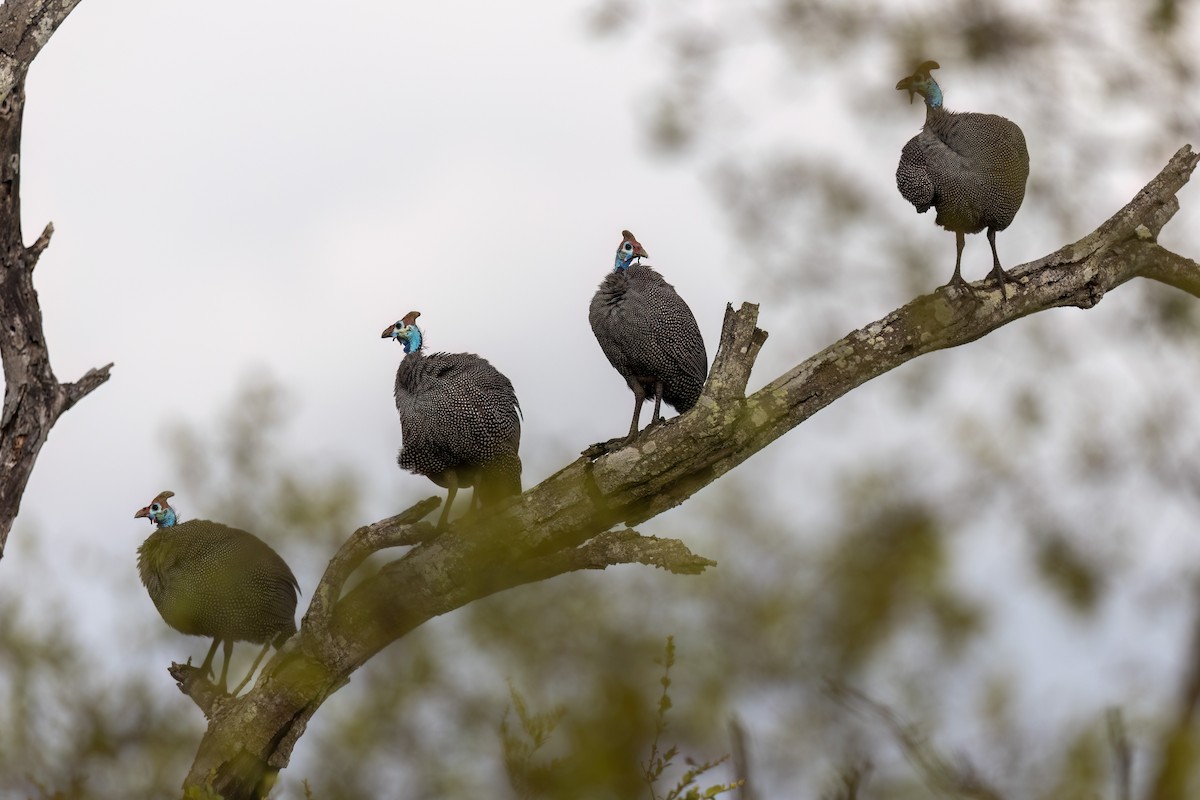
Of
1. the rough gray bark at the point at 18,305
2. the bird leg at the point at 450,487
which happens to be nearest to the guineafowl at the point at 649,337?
the bird leg at the point at 450,487

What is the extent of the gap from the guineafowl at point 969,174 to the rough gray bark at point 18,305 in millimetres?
4254

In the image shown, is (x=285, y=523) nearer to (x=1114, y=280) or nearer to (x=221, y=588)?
(x=221, y=588)

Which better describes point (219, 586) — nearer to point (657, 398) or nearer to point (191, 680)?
point (191, 680)

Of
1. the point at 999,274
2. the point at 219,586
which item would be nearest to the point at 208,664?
the point at 219,586

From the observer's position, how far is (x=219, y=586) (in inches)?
259

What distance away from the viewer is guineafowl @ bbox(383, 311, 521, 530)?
5914 mm

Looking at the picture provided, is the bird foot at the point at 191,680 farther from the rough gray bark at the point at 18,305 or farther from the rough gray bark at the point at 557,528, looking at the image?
the rough gray bark at the point at 18,305

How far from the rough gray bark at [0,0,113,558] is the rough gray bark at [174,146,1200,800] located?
1661 mm

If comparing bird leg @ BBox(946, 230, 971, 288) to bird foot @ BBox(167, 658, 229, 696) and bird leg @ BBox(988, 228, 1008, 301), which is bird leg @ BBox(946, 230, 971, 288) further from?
bird foot @ BBox(167, 658, 229, 696)

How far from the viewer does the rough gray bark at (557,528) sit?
5.69 meters

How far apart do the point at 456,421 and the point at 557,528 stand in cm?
65

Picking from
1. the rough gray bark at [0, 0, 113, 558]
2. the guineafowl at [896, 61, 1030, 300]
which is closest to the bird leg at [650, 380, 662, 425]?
the guineafowl at [896, 61, 1030, 300]

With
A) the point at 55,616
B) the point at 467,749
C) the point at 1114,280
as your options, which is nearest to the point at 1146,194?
the point at 1114,280

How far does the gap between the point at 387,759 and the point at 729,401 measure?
19.3 ft
